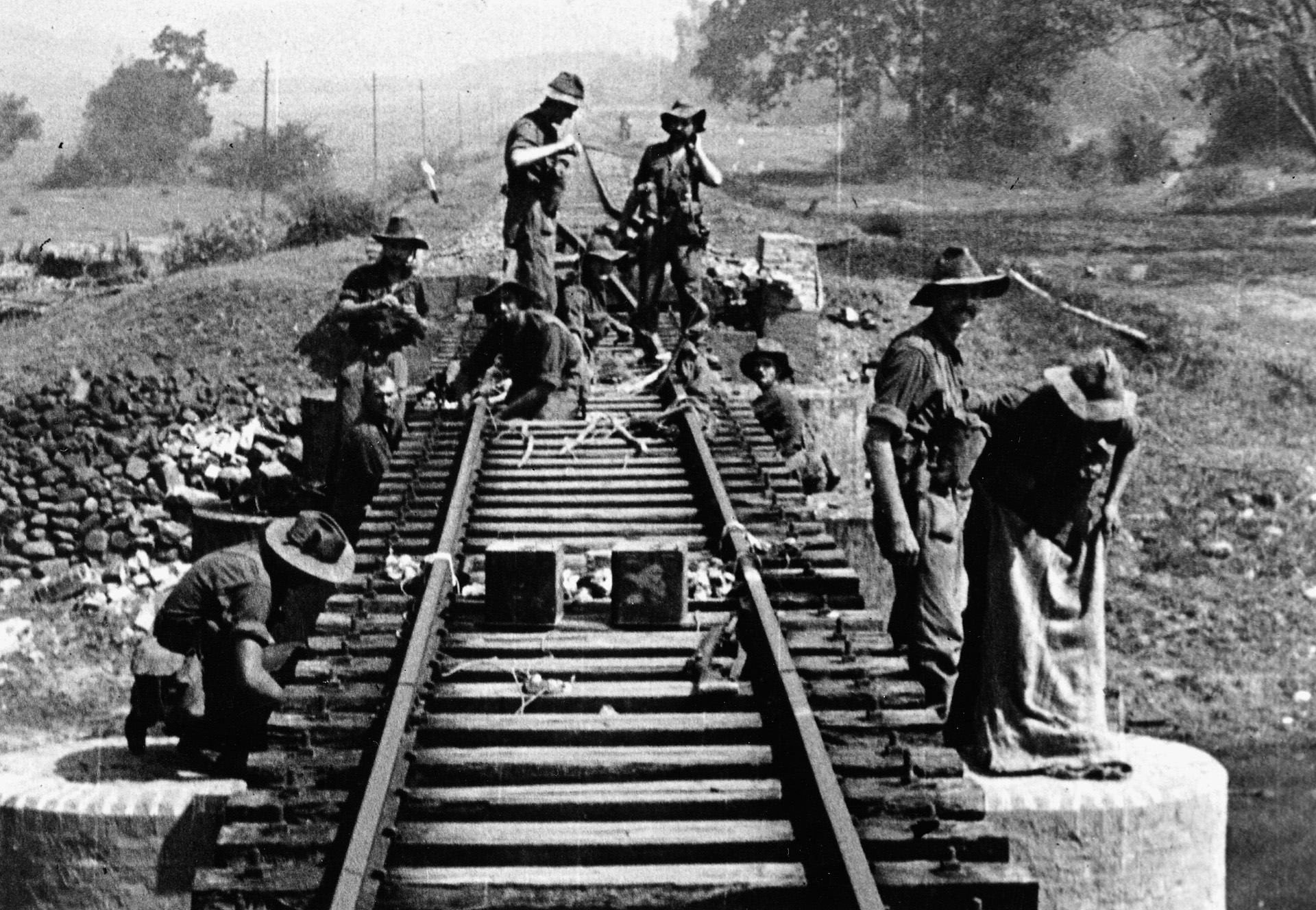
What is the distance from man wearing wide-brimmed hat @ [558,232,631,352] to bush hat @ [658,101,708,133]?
90.7 inches

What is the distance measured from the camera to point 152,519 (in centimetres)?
1666

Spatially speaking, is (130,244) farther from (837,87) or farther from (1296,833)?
(1296,833)

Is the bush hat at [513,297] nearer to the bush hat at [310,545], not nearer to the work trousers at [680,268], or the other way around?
the work trousers at [680,268]

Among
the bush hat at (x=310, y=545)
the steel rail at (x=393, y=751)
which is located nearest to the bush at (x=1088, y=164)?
the steel rail at (x=393, y=751)

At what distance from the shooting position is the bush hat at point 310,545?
342 inches

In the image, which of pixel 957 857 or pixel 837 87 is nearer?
pixel 957 857

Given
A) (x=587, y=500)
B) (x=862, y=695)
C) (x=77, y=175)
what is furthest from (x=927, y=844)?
(x=77, y=175)

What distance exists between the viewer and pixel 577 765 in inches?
307

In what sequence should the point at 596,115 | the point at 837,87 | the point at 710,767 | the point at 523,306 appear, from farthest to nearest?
the point at 596,115 < the point at 837,87 < the point at 523,306 < the point at 710,767

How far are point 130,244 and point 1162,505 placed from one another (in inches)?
847

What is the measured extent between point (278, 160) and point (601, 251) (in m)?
37.8

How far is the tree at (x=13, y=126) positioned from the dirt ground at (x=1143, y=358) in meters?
28.5

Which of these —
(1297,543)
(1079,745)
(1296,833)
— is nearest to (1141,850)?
(1079,745)

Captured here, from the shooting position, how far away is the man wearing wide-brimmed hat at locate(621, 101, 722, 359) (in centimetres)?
1502
